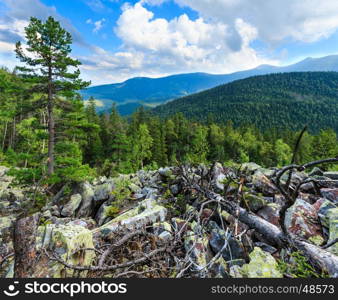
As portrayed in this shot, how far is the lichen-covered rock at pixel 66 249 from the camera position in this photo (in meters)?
2.20

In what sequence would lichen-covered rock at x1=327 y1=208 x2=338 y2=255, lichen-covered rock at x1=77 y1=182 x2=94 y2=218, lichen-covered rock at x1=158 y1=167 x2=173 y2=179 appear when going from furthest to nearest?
lichen-covered rock at x1=77 y1=182 x2=94 y2=218 < lichen-covered rock at x1=158 y1=167 x2=173 y2=179 < lichen-covered rock at x1=327 y1=208 x2=338 y2=255

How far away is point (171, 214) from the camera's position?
4.41 meters

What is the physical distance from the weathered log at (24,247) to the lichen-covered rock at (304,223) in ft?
11.7

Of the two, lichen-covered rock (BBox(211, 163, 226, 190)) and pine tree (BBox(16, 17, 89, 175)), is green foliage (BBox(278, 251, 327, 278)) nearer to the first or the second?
lichen-covered rock (BBox(211, 163, 226, 190))

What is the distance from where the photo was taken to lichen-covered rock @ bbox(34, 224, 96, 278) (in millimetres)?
2197

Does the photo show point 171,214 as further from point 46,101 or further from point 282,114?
point 282,114

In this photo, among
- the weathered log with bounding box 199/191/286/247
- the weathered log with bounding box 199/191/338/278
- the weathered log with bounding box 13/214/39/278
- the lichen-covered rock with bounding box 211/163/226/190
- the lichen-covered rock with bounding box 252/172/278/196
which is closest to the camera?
the weathered log with bounding box 13/214/39/278

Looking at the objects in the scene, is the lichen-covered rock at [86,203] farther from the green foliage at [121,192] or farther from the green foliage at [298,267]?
the green foliage at [298,267]

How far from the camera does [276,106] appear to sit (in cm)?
14450

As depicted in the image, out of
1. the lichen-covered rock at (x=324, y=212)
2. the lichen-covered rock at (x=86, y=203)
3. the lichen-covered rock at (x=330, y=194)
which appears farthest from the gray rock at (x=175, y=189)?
the lichen-covered rock at (x=86, y=203)

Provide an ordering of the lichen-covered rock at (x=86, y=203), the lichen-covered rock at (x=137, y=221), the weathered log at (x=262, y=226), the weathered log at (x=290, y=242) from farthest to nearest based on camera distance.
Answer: the lichen-covered rock at (x=86, y=203) < the lichen-covered rock at (x=137, y=221) < the weathered log at (x=262, y=226) < the weathered log at (x=290, y=242)

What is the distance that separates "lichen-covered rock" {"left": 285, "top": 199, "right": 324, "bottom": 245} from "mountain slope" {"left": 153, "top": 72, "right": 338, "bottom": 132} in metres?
93.9

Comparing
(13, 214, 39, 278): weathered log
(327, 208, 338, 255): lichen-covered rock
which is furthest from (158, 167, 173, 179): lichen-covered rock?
(13, 214, 39, 278): weathered log

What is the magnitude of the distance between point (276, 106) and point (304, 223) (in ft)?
549
